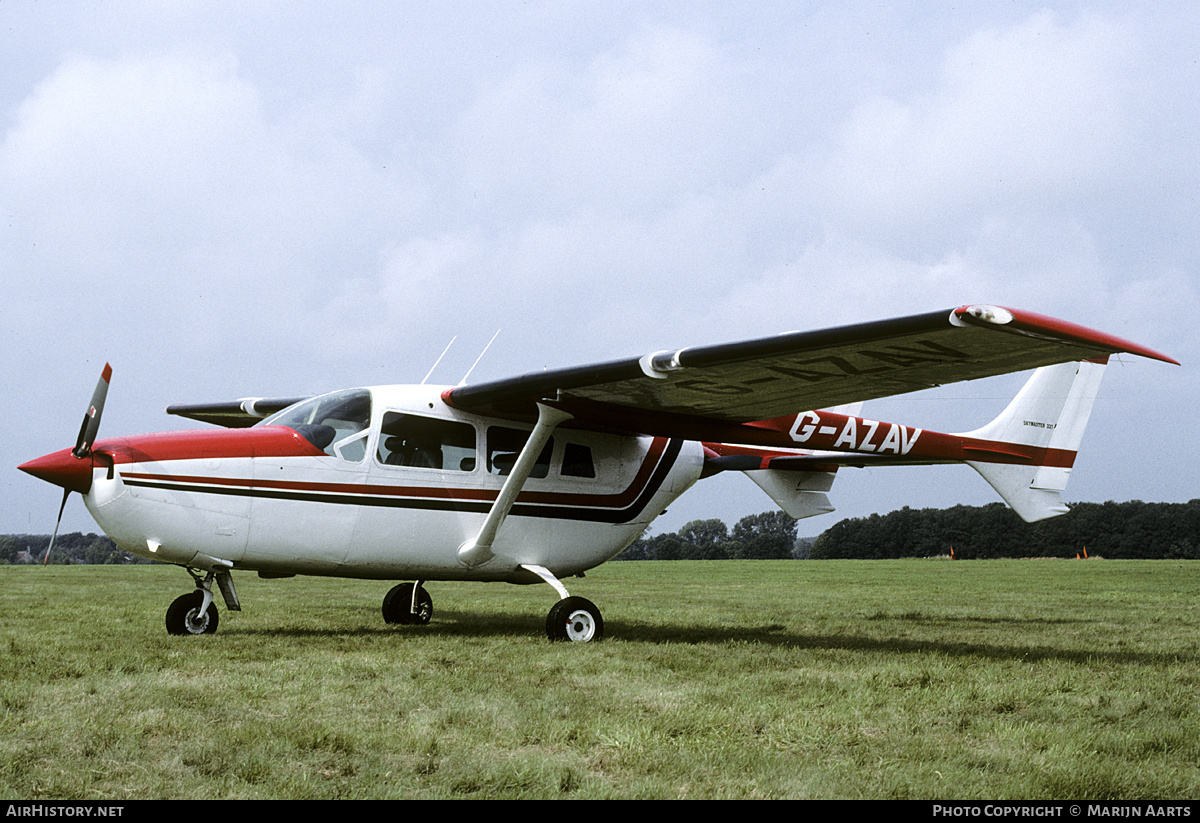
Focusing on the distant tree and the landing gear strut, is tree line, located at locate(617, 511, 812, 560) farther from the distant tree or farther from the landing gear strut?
the landing gear strut

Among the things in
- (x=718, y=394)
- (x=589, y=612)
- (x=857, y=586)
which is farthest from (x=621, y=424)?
(x=857, y=586)

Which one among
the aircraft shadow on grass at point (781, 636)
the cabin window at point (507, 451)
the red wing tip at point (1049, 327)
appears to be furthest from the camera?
the cabin window at point (507, 451)

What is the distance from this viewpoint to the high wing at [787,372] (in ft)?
19.9

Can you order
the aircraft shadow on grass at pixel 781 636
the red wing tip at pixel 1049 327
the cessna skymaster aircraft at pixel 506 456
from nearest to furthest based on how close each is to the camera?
1. the red wing tip at pixel 1049 327
2. the cessna skymaster aircraft at pixel 506 456
3. the aircraft shadow on grass at pixel 781 636

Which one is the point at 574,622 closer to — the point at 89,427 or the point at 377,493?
the point at 377,493

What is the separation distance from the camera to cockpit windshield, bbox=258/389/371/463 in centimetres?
846

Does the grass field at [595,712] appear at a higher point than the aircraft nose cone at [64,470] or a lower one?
lower

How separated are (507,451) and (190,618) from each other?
337cm

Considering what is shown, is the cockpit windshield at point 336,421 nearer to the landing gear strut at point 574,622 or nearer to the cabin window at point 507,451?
the cabin window at point 507,451

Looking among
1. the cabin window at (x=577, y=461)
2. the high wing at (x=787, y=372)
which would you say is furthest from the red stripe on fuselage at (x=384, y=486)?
the high wing at (x=787, y=372)

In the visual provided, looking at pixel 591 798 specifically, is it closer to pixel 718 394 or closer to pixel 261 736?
pixel 261 736

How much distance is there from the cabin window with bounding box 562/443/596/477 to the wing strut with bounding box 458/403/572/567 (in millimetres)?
667

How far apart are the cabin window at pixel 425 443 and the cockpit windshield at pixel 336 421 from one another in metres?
0.21

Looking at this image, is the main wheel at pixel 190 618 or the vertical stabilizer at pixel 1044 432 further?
the vertical stabilizer at pixel 1044 432
